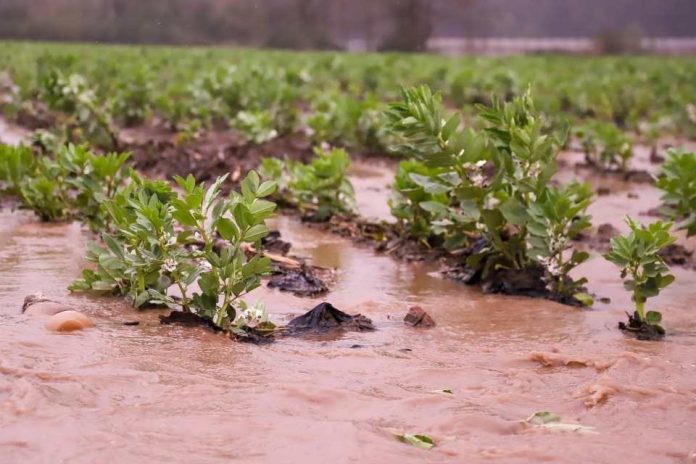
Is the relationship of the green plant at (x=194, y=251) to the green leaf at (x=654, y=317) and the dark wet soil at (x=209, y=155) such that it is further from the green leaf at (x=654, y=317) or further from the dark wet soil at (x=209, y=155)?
the dark wet soil at (x=209, y=155)

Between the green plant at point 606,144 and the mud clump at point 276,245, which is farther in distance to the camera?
the green plant at point 606,144

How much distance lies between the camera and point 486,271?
5.21 m

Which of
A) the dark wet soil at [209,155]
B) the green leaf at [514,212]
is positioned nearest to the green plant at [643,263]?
the green leaf at [514,212]

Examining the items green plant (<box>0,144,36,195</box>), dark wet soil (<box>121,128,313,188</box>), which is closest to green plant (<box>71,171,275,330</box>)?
green plant (<box>0,144,36,195</box>)

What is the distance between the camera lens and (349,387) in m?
3.47

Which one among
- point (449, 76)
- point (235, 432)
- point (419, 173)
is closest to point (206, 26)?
point (449, 76)

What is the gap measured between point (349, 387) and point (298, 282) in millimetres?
1564

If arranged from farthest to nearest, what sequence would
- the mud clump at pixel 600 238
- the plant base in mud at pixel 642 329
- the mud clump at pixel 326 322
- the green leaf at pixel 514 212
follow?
1. the mud clump at pixel 600 238
2. the green leaf at pixel 514 212
3. the plant base in mud at pixel 642 329
4. the mud clump at pixel 326 322

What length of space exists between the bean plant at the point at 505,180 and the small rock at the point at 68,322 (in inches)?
66.8

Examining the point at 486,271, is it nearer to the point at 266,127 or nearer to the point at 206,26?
the point at 266,127

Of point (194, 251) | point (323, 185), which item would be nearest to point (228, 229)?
point (194, 251)

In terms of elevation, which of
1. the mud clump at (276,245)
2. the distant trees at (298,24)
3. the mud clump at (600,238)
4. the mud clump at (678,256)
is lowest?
the mud clump at (276,245)

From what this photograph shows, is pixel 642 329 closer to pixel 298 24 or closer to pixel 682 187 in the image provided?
pixel 682 187

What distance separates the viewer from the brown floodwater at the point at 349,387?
2916 mm
